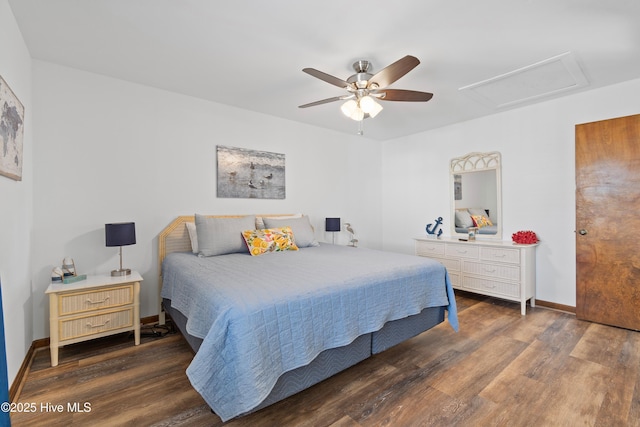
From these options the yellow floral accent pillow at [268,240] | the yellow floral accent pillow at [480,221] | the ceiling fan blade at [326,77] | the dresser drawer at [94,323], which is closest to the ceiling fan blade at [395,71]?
the ceiling fan blade at [326,77]

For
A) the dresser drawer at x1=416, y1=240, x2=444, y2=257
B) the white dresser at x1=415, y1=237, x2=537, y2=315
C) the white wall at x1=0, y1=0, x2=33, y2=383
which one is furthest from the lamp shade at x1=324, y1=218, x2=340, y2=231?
the white wall at x1=0, y1=0, x2=33, y2=383

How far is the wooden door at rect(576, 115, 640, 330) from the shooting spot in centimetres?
283

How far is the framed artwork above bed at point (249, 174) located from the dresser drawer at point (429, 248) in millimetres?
2096

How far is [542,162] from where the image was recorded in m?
3.56

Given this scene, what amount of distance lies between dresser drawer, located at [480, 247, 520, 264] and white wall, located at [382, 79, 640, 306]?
434mm

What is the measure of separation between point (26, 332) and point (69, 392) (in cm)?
81

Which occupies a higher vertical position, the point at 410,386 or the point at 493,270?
the point at 493,270

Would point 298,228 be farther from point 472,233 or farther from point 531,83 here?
point 531,83

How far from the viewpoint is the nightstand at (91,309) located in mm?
2246

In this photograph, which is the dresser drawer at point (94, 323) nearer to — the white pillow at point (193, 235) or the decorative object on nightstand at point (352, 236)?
the white pillow at point (193, 235)

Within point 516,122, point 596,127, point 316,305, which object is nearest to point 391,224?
point 516,122

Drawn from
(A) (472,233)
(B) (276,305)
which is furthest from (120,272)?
(A) (472,233)

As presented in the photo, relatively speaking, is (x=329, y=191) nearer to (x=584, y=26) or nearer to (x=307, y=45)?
(x=307, y=45)

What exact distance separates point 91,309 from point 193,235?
106cm
